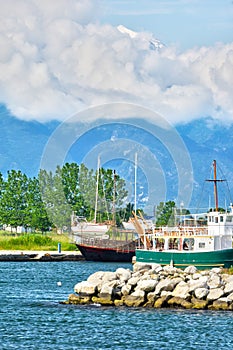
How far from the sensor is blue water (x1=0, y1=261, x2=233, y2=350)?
5119 cm

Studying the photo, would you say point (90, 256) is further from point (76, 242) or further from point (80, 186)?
point (80, 186)

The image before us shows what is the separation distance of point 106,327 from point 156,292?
26.1 ft

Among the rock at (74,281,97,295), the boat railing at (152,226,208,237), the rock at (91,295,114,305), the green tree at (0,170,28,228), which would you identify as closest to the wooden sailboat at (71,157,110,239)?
the green tree at (0,170,28,228)

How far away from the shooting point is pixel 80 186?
549 feet

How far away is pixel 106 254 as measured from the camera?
134 metres

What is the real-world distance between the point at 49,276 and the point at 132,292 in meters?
34.8

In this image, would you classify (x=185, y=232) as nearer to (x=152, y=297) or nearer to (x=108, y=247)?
(x=108, y=247)

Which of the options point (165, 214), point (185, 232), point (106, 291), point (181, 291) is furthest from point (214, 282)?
point (165, 214)

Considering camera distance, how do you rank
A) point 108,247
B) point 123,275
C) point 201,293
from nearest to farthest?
point 201,293 < point 123,275 < point 108,247

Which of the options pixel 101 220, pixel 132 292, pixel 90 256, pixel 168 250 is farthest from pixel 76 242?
pixel 132 292

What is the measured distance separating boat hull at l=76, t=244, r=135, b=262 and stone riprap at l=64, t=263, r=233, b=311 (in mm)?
65340

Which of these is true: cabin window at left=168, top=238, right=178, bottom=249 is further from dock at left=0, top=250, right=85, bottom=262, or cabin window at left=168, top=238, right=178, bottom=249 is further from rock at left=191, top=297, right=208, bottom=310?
rock at left=191, top=297, right=208, bottom=310

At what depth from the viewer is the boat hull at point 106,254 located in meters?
133

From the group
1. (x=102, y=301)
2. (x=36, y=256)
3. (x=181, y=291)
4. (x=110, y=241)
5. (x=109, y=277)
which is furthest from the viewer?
(x=110, y=241)
